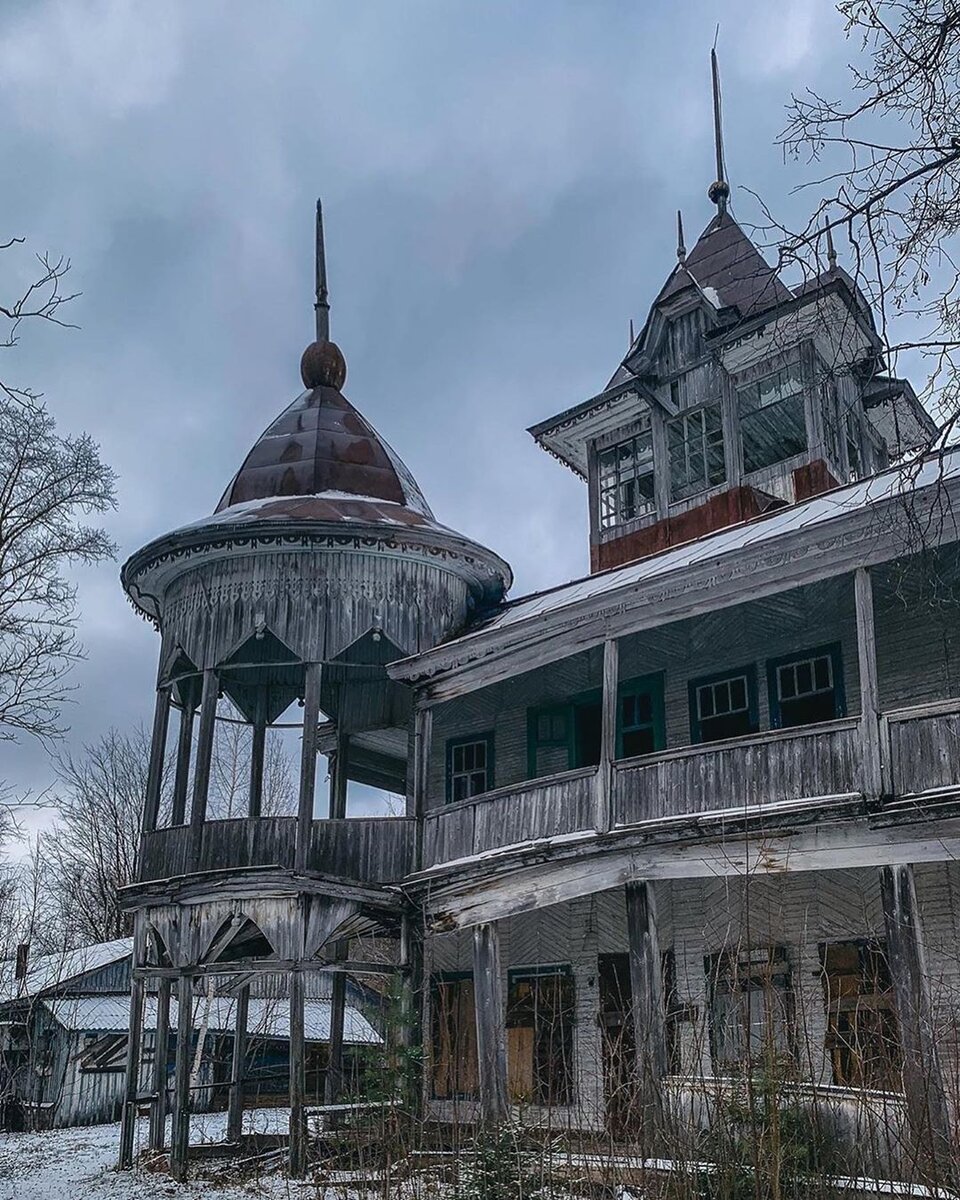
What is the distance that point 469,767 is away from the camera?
21531mm

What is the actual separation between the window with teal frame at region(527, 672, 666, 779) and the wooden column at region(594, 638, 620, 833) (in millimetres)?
2760

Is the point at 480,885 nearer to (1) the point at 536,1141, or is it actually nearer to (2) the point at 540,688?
(2) the point at 540,688

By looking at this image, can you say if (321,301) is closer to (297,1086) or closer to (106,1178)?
(297,1086)

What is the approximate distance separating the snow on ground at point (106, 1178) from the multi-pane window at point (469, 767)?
6.09m

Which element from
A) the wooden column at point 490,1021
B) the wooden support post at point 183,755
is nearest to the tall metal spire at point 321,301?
the wooden support post at point 183,755

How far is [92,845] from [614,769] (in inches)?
1621

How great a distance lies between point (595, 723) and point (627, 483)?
4917mm

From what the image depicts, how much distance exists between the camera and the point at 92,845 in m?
52.1

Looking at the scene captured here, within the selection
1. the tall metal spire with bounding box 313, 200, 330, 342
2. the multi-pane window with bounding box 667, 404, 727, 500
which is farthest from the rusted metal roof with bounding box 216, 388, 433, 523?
the multi-pane window with bounding box 667, 404, 727, 500

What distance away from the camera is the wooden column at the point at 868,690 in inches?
518

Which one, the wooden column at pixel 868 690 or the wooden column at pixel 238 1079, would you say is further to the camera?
the wooden column at pixel 238 1079

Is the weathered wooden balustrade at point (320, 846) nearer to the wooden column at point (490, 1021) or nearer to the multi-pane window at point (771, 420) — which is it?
the wooden column at point (490, 1021)

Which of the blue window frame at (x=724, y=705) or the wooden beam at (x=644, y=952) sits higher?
the blue window frame at (x=724, y=705)

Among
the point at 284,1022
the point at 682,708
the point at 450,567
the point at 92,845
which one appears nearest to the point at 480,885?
the point at 682,708
